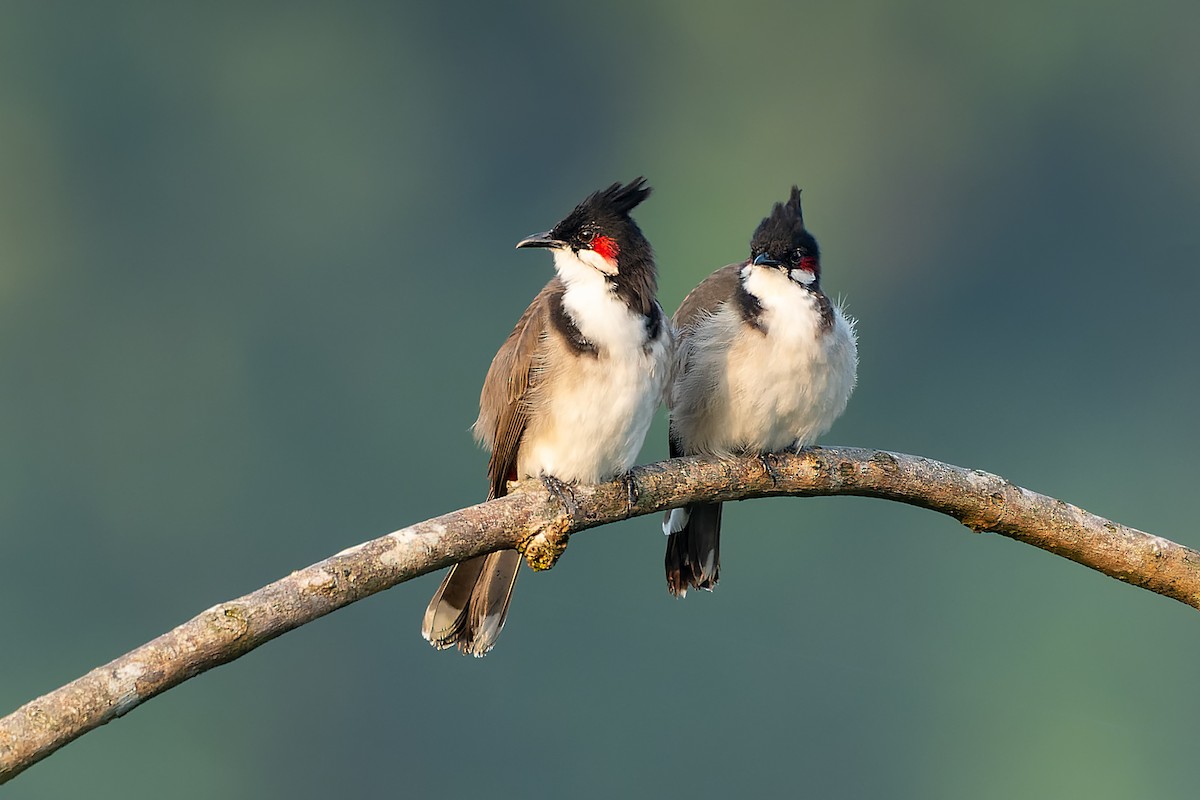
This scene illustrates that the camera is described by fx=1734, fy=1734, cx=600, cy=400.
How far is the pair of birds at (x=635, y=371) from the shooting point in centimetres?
459

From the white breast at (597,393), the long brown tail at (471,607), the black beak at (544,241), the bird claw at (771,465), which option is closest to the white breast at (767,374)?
the bird claw at (771,465)

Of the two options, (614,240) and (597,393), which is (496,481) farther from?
(614,240)

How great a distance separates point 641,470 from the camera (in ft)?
14.8

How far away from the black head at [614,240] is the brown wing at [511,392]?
0.40 ft

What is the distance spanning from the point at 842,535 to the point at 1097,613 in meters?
6.08

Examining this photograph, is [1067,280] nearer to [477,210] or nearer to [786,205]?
[477,210]

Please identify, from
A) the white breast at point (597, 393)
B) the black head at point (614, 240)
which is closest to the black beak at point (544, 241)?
the black head at point (614, 240)

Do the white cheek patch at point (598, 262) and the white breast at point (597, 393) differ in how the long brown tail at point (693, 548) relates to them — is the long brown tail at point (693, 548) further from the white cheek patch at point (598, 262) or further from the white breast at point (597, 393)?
the white cheek patch at point (598, 262)

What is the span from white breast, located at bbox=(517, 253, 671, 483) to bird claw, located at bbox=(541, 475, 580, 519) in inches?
1.7

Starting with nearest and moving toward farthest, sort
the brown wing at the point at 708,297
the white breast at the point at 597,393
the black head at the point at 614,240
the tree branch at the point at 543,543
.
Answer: the tree branch at the point at 543,543, the white breast at the point at 597,393, the black head at the point at 614,240, the brown wing at the point at 708,297

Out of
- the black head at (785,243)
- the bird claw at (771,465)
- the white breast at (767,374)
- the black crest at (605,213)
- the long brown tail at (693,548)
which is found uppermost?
the black head at (785,243)

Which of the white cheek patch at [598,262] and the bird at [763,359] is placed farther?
the bird at [763,359]

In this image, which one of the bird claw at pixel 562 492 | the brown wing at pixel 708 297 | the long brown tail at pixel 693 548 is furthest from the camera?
the long brown tail at pixel 693 548

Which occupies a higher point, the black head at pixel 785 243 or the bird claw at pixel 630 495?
the black head at pixel 785 243
